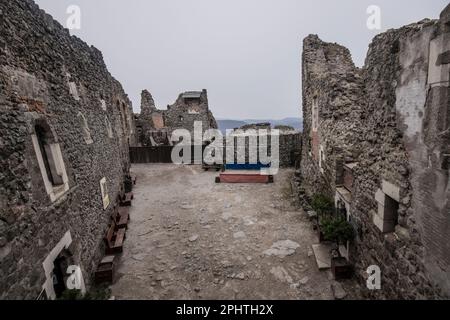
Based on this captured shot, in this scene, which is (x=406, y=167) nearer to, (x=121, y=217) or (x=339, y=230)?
(x=339, y=230)

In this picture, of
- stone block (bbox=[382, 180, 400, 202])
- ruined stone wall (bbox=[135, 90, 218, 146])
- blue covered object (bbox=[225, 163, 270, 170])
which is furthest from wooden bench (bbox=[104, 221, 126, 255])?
ruined stone wall (bbox=[135, 90, 218, 146])

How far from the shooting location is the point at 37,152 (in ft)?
12.4

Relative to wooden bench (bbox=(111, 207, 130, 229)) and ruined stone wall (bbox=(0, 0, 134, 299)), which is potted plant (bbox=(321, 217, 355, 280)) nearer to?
ruined stone wall (bbox=(0, 0, 134, 299))

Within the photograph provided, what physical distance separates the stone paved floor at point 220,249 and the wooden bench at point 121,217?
27cm

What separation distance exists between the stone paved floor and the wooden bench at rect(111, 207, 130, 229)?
0.27 m

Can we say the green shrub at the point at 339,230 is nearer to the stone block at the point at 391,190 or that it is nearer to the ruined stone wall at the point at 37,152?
the stone block at the point at 391,190

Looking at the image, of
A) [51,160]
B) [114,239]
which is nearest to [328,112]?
[51,160]

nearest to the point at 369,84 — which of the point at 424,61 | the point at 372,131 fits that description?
the point at 372,131

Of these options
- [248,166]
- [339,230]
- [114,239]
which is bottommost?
[114,239]

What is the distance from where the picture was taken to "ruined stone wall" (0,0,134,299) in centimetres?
297

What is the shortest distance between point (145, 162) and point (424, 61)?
17010mm

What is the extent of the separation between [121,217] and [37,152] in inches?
192
